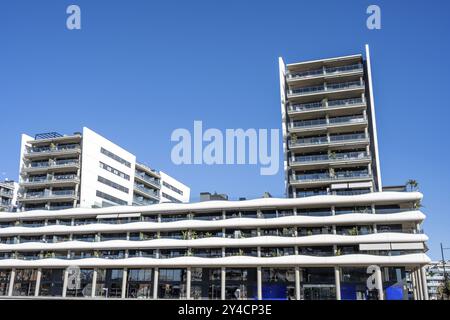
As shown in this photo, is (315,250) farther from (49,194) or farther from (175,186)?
(175,186)

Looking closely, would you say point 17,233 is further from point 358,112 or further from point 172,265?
point 358,112

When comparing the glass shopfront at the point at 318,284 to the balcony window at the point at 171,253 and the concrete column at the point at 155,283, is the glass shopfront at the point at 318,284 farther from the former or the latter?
the concrete column at the point at 155,283

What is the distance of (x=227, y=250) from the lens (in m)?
63.2

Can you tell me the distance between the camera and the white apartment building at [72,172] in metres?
79.5

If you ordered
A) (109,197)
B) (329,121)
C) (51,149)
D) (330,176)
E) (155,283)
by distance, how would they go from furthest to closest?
(109,197) < (51,149) < (329,121) < (330,176) < (155,283)

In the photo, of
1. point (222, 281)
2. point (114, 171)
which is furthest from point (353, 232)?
point (114, 171)

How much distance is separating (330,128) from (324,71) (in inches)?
408

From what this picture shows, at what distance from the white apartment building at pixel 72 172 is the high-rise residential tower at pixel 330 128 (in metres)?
34.5

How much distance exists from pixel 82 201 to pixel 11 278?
16.7 meters

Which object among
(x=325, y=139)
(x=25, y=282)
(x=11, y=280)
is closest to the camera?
(x=11, y=280)

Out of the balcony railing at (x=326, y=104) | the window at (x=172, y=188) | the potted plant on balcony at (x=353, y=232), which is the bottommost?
the potted plant on balcony at (x=353, y=232)

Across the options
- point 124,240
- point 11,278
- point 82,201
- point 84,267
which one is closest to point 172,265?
point 124,240

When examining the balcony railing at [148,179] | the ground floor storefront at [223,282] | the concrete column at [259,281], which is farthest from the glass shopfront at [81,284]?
the balcony railing at [148,179]

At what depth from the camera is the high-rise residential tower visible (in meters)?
69.8
